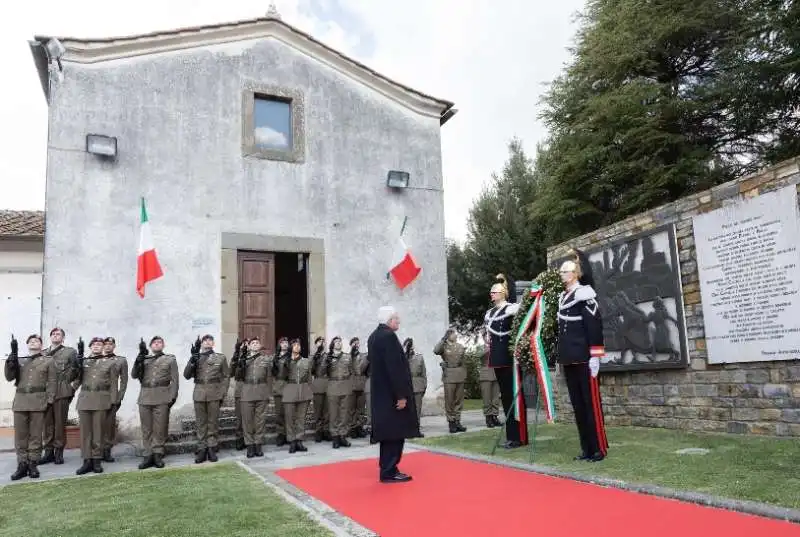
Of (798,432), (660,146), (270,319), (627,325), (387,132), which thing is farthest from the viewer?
(660,146)

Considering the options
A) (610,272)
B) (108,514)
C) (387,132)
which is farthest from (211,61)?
(108,514)

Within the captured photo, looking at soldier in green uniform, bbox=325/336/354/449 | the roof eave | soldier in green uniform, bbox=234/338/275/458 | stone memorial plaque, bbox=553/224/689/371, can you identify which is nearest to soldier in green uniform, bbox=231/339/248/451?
soldier in green uniform, bbox=234/338/275/458

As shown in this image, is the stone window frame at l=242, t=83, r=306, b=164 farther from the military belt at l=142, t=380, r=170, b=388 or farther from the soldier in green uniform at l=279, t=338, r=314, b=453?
the military belt at l=142, t=380, r=170, b=388

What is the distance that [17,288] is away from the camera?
14.3 m

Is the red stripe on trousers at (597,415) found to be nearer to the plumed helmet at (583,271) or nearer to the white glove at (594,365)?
the white glove at (594,365)

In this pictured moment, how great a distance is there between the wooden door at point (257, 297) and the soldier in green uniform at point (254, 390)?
2.25m

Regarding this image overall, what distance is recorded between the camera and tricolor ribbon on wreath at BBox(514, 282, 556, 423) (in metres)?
7.04

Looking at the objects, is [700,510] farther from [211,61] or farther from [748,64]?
[748,64]

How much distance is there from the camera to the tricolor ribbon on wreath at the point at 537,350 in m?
7.04

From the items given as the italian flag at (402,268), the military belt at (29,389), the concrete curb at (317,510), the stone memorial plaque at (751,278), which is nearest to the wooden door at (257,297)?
the italian flag at (402,268)

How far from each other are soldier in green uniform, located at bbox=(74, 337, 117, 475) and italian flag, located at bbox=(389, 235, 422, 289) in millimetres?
5590

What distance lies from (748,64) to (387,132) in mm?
8831

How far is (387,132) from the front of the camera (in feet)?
44.3

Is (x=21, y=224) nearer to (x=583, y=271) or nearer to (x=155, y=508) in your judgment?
(x=155, y=508)
